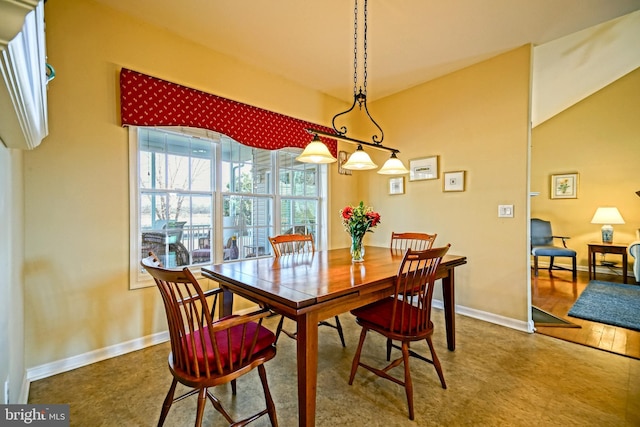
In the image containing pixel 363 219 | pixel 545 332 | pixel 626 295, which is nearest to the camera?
pixel 363 219

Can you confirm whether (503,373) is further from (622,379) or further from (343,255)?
(343,255)

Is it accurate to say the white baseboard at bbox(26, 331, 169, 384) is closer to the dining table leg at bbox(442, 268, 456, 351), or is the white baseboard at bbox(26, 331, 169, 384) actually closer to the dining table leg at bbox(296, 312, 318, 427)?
the dining table leg at bbox(296, 312, 318, 427)

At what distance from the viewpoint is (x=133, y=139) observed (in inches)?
92.6

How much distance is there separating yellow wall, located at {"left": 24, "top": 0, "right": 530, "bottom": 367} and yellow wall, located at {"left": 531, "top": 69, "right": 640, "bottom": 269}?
12.7ft

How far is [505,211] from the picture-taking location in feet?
9.46

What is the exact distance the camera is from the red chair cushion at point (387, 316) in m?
1.72

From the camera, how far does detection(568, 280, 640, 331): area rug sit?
9.60 feet

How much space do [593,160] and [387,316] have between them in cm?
595

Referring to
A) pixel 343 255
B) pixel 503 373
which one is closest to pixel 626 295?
pixel 503 373

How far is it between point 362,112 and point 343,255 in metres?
2.75

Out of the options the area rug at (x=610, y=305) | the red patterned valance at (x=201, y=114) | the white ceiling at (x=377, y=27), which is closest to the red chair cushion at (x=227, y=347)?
the red patterned valance at (x=201, y=114)

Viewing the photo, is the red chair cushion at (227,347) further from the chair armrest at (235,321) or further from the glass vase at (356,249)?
the glass vase at (356,249)

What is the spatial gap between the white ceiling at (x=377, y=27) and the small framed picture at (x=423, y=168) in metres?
1.06

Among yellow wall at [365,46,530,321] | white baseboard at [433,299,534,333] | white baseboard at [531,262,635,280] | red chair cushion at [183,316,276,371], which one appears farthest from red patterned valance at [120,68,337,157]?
white baseboard at [531,262,635,280]
